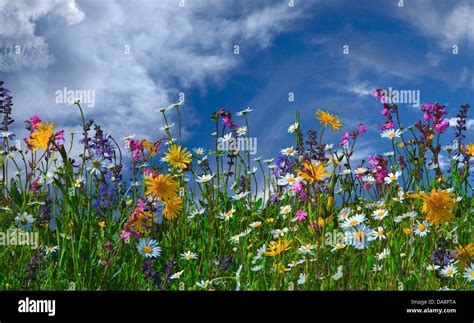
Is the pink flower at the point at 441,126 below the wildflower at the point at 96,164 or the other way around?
the other way around

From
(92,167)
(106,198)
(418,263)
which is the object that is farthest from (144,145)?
(418,263)

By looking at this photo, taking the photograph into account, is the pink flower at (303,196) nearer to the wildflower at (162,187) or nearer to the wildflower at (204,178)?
the wildflower at (204,178)

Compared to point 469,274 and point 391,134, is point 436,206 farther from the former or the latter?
point 391,134

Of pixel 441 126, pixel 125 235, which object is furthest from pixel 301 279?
pixel 441 126

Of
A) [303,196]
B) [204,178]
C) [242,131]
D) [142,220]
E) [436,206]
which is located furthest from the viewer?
[242,131]

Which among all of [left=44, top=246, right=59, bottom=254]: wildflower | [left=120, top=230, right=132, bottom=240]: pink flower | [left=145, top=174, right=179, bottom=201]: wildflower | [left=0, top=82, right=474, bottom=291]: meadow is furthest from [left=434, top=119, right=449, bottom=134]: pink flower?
[left=44, top=246, right=59, bottom=254]: wildflower

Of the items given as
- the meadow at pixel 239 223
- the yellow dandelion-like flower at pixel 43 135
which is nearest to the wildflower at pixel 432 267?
the meadow at pixel 239 223

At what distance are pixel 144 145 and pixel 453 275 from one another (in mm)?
1964

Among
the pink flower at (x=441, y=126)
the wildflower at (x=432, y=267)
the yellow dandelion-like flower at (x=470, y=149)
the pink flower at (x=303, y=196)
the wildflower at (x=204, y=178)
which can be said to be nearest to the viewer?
the wildflower at (x=432, y=267)

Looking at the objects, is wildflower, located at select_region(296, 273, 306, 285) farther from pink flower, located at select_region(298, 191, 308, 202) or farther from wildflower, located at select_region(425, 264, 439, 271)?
pink flower, located at select_region(298, 191, 308, 202)

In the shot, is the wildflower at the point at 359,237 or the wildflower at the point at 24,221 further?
the wildflower at the point at 24,221
